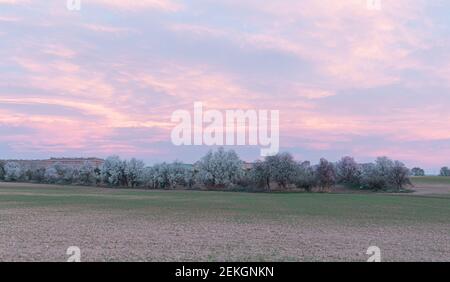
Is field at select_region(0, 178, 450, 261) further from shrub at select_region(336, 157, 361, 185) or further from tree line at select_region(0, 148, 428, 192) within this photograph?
shrub at select_region(336, 157, 361, 185)

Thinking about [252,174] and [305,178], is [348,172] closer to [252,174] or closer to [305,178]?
[305,178]

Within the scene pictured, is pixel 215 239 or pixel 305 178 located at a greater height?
pixel 305 178

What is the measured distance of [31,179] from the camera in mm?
139250

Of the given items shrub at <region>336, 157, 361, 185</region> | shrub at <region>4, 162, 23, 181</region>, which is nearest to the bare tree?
shrub at <region>336, 157, 361, 185</region>

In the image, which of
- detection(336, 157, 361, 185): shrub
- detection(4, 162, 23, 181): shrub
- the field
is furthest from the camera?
detection(4, 162, 23, 181): shrub

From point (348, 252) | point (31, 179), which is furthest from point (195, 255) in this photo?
point (31, 179)

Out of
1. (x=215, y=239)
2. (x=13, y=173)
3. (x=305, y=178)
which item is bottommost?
(x=215, y=239)

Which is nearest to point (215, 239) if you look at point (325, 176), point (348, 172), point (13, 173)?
point (325, 176)

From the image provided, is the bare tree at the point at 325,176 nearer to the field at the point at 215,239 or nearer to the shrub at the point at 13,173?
the field at the point at 215,239

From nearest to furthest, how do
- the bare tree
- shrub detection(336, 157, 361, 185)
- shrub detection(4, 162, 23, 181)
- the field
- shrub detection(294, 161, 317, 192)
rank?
the field
shrub detection(294, 161, 317, 192)
the bare tree
shrub detection(336, 157, 361, 185)
shrub detection(4, 162, 23, 181)

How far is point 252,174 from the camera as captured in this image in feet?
374

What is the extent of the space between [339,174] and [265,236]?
9504 centimetres

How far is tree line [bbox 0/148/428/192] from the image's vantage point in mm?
109438
